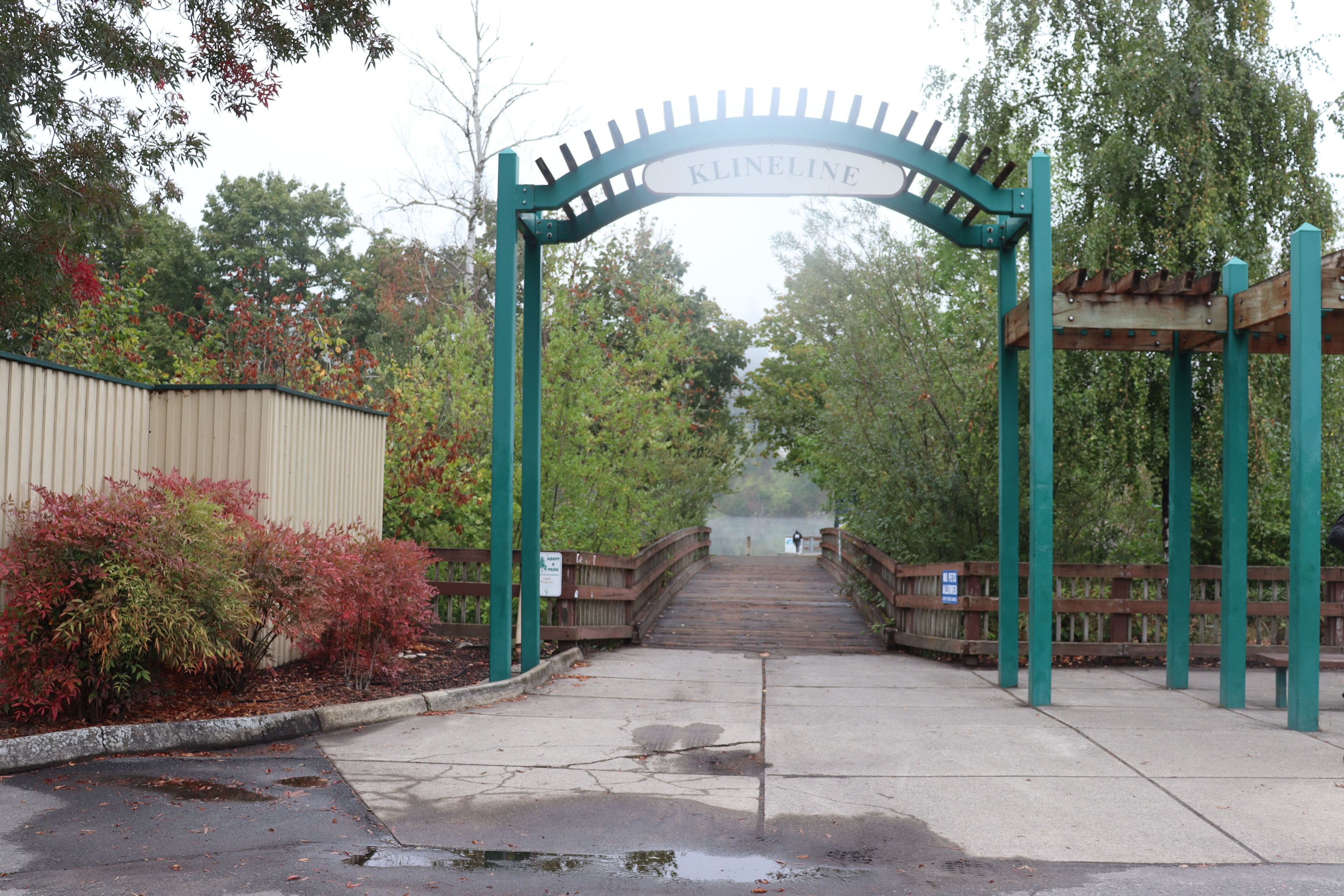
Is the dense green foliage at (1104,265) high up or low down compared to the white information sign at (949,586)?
up

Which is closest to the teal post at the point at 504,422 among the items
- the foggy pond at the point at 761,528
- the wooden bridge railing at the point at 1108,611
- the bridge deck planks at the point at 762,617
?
the bridge deck planks at the point at 762,617

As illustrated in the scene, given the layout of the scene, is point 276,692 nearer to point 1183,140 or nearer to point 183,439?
point 183,439

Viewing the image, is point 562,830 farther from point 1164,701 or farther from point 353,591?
point 1164,701

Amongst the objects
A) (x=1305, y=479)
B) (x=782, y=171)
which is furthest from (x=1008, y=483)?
(x=782, y=171)

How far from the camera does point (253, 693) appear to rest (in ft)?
24.8

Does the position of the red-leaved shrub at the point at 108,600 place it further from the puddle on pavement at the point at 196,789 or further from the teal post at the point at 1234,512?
the teal post at the point at 1234,512

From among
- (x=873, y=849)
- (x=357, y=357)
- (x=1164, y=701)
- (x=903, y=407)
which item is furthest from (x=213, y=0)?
(x=1164, y=701)

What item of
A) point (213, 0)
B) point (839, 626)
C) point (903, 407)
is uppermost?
point (213, 0)

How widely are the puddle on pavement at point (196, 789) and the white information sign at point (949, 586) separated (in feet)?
24.3

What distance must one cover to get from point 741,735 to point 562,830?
241cm

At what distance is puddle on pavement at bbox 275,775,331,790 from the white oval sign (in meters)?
5.66

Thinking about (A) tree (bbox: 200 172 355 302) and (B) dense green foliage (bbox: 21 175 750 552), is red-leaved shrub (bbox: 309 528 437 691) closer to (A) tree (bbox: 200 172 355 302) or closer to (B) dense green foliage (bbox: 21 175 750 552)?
(B) dense green foliage (bbox: 21 175 750 552)

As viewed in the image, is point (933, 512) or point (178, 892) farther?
point (933, 512)

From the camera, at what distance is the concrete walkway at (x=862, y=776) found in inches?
186
